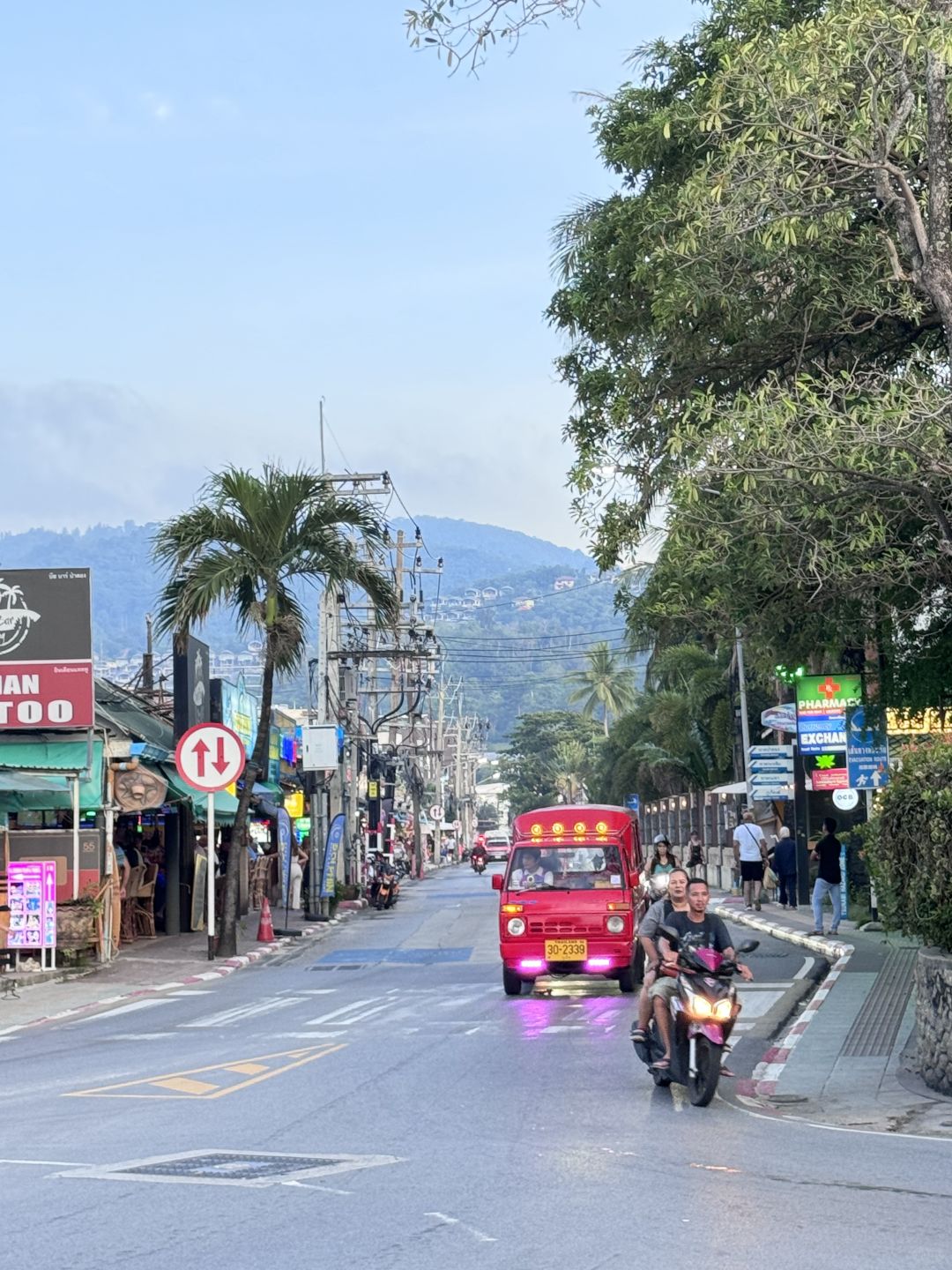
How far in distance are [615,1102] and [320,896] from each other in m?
31.5

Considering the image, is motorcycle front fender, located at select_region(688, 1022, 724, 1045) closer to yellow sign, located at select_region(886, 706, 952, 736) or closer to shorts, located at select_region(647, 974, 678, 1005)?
shorts, located at select_region(647, 974, 678, 1005)

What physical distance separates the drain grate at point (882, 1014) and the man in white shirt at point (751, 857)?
1421cm

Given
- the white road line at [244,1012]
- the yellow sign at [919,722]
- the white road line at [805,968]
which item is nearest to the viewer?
the white road line at [244,1012]

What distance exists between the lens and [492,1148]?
32.4 feet

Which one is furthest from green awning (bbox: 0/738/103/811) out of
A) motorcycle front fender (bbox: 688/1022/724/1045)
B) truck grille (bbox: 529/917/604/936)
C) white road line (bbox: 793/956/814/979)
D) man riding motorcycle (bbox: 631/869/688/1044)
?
motorcycle front fender (bbox: 688/1022/724/1045)

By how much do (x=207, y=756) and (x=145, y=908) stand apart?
30.4 ft

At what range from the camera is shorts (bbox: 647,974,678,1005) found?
40.5 ft

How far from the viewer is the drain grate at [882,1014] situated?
1488 cm

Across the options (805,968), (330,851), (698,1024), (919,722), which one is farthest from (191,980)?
(330,851)

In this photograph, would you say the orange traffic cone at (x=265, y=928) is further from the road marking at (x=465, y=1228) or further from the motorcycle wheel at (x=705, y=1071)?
the road marking at (x=465, y=1228)

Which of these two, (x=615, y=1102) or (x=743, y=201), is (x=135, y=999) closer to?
(x=615, y=1102)

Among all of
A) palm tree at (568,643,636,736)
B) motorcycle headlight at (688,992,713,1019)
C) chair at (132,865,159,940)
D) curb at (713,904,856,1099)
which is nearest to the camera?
motorcycle headlight at (688,992,713,1019)

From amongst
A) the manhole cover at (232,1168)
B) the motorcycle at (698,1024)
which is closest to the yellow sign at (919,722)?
the motorcycle at (698,1024)

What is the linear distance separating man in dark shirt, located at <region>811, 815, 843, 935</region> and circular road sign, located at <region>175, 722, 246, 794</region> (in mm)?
9581
